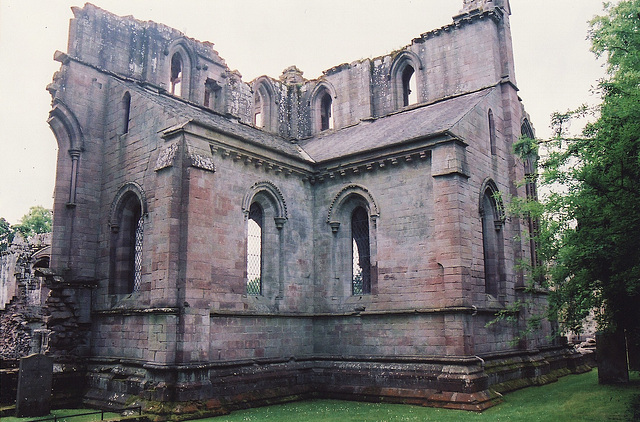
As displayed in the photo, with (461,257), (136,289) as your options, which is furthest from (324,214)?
(136,289)

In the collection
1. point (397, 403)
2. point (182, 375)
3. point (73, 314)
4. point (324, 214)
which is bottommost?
point (397, 403)

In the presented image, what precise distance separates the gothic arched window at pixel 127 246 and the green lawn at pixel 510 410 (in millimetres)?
6056

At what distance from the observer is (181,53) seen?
24.3 m

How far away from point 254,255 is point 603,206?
10.7 metres

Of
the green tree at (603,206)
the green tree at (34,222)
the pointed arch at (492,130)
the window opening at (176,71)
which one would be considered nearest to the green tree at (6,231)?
the green tree at (34,222)

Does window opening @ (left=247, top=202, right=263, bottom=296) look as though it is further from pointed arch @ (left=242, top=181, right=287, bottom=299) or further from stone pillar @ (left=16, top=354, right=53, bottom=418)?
stone pillar @ (left=16, top=354, right=53, bottom=418)

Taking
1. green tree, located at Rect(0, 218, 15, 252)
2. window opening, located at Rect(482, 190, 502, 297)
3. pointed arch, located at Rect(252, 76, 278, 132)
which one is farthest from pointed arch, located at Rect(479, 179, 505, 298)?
green tree, located at Rect(0, 218, 15, 252)

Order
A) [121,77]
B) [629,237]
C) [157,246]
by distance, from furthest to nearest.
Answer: [121,77], [157,246], [629,237]

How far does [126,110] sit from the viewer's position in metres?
19.4

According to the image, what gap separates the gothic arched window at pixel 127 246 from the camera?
18.2m

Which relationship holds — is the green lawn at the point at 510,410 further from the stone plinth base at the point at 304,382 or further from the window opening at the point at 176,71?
the window opening at the point at 176,71

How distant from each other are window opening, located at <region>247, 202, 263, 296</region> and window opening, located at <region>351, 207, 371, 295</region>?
330 centimetres

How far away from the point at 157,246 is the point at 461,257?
29.0 feet

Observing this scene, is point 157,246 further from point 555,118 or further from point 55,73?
point 555,118
